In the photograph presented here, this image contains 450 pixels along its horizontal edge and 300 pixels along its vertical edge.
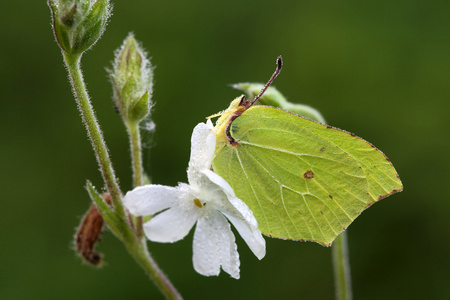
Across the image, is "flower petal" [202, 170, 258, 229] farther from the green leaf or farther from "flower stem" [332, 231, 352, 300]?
"flower stem" [332, 231, 352, 300]

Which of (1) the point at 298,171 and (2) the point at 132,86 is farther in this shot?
(1) the point at 298,171

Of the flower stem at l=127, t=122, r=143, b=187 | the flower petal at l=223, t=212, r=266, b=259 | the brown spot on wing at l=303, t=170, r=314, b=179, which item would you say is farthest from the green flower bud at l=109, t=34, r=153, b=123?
the brown spot on wing at l=303, t=170, r=314, b=179

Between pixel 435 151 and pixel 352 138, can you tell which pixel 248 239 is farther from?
pixel 435 151

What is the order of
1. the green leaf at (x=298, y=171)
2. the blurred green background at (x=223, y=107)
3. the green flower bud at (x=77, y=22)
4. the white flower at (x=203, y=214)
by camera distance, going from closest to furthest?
1. the green flower bud at (x=77, y=22)
2. the white flower at (x=203, y=214)
3. the green leaf at (x=298, y=171)
4. the blurred green background at (x=223, y=107)

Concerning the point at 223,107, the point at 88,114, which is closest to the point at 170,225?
the point at 88,114

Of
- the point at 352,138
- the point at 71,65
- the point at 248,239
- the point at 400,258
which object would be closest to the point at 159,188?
the point at 248,239

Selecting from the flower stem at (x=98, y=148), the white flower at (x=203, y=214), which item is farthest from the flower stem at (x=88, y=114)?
the white flower at (x=203, y=214)

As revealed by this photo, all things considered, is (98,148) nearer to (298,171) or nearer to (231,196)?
(231,196)

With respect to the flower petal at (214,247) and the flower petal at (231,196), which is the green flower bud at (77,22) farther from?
the flower petal at (214,247)
